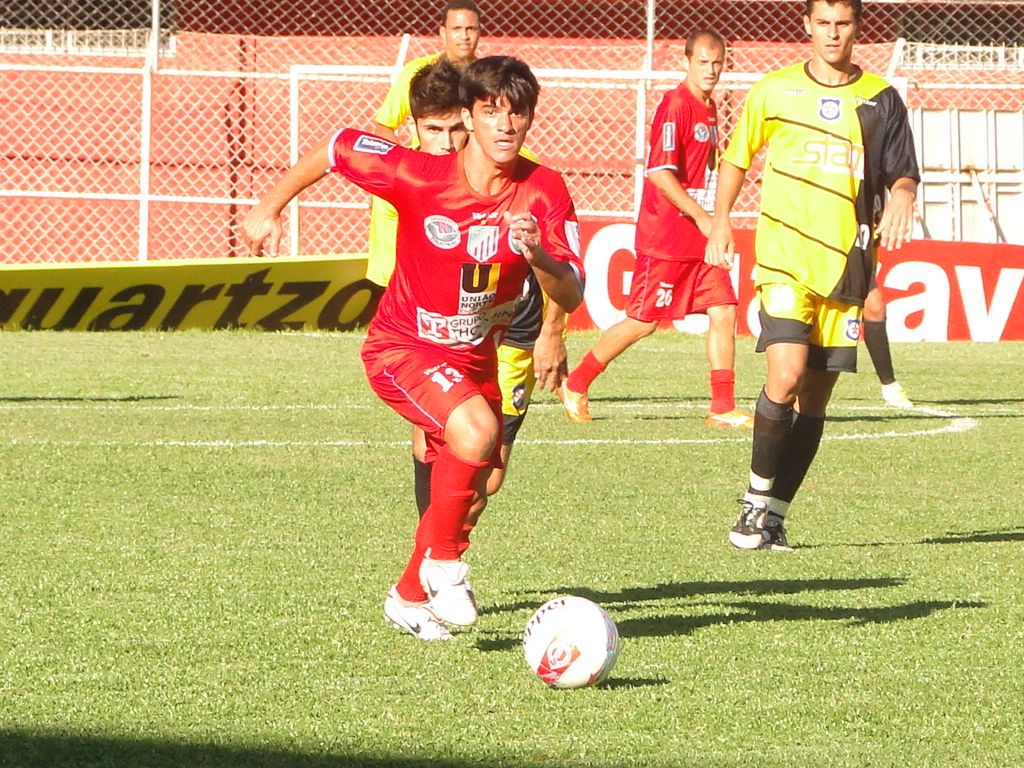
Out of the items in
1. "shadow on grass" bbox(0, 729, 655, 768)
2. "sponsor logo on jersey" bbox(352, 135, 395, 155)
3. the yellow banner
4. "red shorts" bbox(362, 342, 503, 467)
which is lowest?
the yellow banner

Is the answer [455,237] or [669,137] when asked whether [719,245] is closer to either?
[455,237]

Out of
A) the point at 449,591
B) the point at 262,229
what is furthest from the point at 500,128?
the point at 449,591

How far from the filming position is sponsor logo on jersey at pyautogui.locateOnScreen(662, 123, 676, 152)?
9820mm

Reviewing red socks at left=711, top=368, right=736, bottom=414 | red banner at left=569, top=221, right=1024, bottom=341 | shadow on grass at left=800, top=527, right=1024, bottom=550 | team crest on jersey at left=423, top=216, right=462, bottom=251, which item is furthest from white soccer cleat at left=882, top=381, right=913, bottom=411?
team crest on jersey at left=423, top=216, right=462, bottom=251

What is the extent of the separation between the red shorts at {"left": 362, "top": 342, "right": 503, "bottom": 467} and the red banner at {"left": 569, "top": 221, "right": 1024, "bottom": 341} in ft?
33.9

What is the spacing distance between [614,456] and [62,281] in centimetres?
741

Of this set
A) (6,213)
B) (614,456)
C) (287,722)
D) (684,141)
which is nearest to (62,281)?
(6,213)

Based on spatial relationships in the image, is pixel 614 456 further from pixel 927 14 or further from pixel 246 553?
pixel 927 14

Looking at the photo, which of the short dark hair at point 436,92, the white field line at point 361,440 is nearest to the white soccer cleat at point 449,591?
the short dark hair at point 436,92

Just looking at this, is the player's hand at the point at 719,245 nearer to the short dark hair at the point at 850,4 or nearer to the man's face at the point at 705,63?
the short dark hair at the point at 850,4

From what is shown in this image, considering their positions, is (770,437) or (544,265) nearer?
(544,265)

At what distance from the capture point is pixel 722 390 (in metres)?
10.1

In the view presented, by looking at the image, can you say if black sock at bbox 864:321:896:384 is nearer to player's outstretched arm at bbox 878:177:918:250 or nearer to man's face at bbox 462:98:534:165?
player's outstretched arm at bbox 878:177:918:250

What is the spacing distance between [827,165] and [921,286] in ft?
31.1
